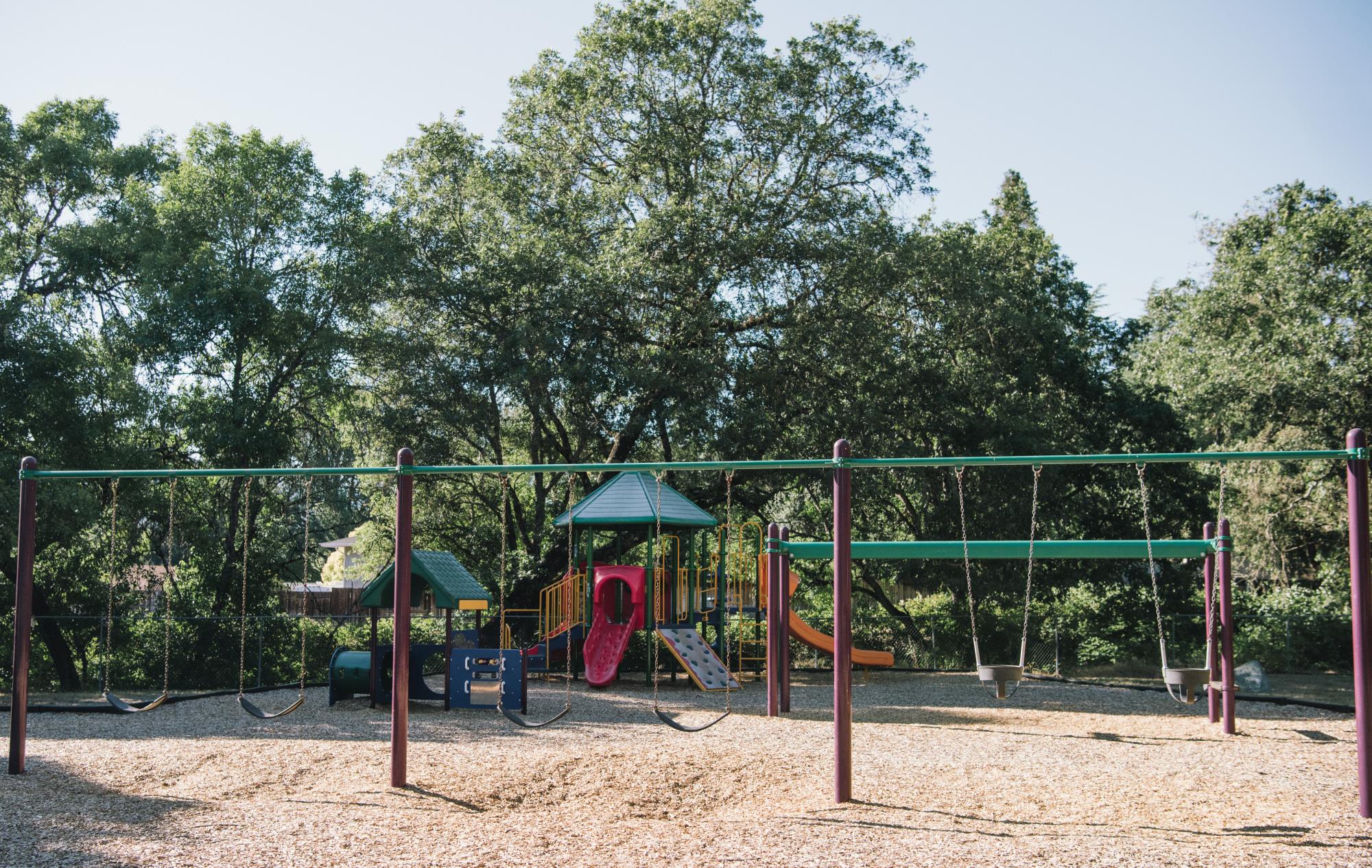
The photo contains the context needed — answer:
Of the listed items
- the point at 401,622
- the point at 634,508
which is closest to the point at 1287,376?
the point at 634,508

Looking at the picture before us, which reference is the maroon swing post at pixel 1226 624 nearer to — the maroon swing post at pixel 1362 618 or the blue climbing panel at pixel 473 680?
the maroon swing post at pixel 1362 618

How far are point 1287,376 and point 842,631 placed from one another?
20.7 metres

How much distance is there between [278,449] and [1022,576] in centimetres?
1406

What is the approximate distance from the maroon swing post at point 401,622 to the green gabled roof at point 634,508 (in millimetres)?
8722

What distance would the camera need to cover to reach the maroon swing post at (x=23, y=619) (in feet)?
28.5

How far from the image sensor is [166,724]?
12.4m

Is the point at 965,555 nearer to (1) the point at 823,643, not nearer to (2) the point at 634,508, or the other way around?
(1) the point at 823,643

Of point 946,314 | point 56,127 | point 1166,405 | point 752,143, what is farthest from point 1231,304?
point 56,127

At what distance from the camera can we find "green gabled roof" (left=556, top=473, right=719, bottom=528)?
17422mm

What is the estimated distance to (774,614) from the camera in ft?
43.6

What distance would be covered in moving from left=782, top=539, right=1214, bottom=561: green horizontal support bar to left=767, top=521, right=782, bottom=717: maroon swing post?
0.17 meters

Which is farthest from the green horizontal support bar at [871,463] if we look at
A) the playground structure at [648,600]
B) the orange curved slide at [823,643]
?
the orange curved slide at [823,643]

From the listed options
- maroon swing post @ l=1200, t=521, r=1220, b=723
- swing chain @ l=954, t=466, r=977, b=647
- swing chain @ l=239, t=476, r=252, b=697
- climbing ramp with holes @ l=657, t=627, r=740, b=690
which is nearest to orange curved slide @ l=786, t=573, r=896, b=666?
climbing ramp with holes @ l=657, t=627, r=740, b=690

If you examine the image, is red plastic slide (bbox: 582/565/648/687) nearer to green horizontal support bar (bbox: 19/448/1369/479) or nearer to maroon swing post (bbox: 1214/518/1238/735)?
maroon swing post (bbox: 1214/518/1238/735)
